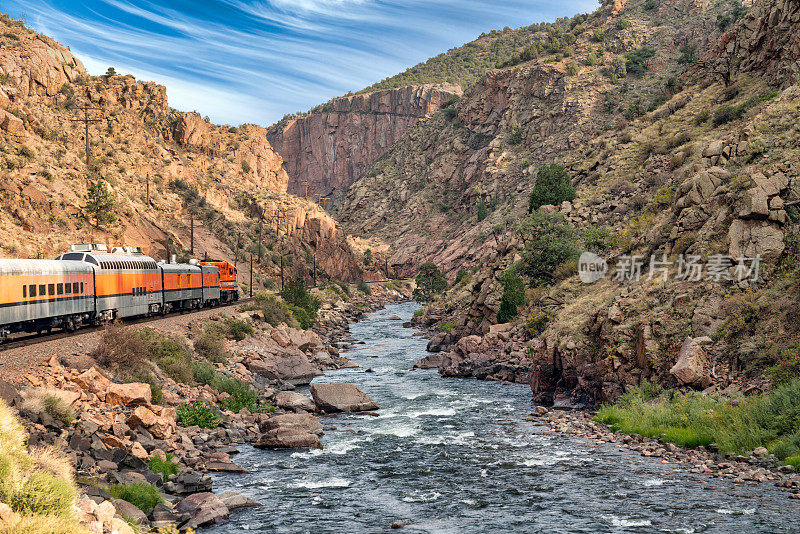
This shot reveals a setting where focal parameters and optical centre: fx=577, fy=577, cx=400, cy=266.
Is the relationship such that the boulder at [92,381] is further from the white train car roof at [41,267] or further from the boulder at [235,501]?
the boulder at [235,501]

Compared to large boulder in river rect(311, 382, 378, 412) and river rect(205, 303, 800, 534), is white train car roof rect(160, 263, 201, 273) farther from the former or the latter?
river rect(205, 303, 800, 534)

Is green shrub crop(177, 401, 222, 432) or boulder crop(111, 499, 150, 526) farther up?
boulder crop(111, 499, 150, 526)

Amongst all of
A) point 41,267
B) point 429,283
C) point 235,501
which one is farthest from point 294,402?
point 429,283

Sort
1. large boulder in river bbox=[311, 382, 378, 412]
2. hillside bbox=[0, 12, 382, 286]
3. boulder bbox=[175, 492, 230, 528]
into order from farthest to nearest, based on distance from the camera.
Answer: hillside bbox=[0, 12, 382, 286] < large boulder in river bbox=[311, 382, 378, 412] < boulder bbox=[175, 492, 230, 528]

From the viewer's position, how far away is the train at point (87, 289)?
78.9 ft

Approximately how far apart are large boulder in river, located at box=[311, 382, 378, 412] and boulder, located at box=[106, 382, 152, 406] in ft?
33.9

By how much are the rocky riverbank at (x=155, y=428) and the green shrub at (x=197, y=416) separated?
4cm

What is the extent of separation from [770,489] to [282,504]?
13.7 m

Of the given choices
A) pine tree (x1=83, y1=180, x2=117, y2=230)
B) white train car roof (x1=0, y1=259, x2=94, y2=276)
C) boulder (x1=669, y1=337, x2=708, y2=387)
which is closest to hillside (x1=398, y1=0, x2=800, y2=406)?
boulder (x1=669, y1=337, x2=708, y2=387)

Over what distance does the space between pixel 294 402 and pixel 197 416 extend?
7158mm

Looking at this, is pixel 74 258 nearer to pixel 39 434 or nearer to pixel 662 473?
pixel 39 434

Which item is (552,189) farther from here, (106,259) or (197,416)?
(197,416)

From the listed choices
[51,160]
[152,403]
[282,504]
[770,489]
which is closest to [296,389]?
[152,403]

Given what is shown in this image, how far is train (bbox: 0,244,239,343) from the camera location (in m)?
24.0
